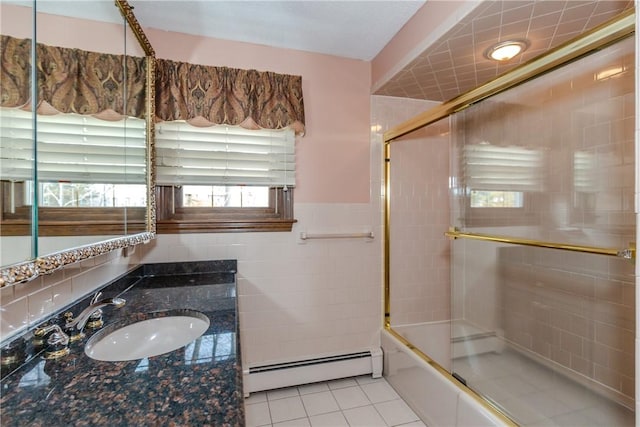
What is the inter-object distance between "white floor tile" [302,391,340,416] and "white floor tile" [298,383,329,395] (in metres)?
0.03

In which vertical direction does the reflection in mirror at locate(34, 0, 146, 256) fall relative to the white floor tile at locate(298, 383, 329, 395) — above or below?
above

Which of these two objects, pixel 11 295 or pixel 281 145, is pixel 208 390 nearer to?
pixel 11 295

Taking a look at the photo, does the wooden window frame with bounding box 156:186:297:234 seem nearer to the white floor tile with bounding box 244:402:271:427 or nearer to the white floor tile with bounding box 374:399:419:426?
the white floor tile with bounding box 244:402:271:427

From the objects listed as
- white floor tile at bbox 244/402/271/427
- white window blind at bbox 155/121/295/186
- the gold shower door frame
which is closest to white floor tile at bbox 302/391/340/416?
white floor tile at bbox 244/402/271/427

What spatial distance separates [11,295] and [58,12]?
34.5 inches

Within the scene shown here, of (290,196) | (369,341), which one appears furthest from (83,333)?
(369,341)

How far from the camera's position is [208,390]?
26.4 inches

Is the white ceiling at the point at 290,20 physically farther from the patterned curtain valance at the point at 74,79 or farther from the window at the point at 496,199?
the window at the point at 496,199

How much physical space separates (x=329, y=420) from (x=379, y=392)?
438mm

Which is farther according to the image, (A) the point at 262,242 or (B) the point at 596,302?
(A) the point at 262,242

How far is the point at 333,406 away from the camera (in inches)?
74.8

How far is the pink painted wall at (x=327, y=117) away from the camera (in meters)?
2.07

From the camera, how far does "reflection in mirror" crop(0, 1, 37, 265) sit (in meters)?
0.73

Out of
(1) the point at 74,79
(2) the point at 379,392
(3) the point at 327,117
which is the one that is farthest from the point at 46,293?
(2) the point at 379,392
